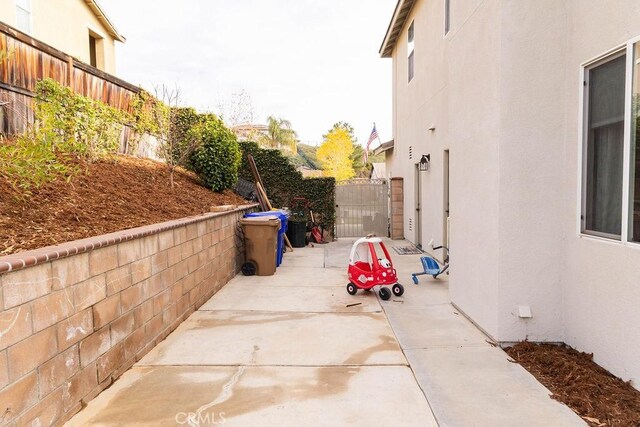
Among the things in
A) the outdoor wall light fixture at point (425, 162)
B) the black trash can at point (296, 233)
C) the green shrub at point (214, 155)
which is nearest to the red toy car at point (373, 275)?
the outdoor wall light fixture at point (425, 162)

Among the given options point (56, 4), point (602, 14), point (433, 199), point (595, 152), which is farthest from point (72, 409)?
point (56, 4)

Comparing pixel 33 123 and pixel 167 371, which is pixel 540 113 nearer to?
pixel 167 371

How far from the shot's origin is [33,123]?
259 inches

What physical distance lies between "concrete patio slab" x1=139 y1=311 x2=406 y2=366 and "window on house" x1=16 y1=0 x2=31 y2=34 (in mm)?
10701

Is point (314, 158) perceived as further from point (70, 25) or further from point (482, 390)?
point (482, 390)

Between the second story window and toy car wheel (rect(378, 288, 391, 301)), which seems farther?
the second story window

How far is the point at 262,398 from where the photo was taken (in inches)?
129

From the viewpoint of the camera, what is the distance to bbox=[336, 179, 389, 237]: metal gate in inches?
562

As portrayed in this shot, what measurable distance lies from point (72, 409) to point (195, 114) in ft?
30.9

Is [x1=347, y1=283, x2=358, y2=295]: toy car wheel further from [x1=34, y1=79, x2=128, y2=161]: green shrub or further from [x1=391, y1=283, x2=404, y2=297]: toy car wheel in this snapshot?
[x1=34, y1=79, x2=128, y2=161]: green shrub

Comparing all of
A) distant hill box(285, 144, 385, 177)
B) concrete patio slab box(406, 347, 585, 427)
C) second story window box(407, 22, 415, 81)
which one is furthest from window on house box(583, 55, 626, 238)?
distant hill box(285, 144, 385, 177)

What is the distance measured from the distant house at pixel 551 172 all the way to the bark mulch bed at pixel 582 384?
5.0 inches

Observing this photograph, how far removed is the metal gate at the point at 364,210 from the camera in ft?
46.8

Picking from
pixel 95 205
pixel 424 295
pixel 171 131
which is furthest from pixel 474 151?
pixel 171 131
